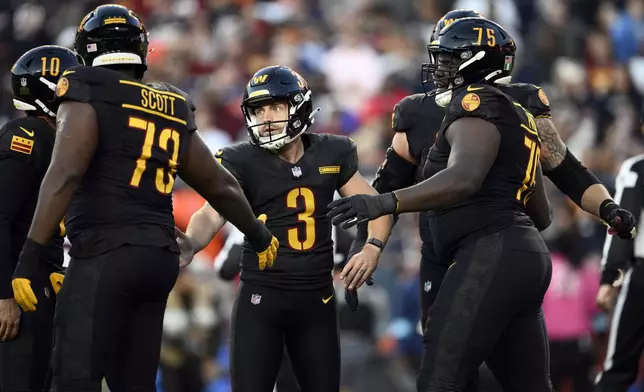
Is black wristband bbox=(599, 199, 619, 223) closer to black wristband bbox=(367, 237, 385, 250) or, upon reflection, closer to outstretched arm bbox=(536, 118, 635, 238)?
outstretched arm bbox=(536, 118, 635, 238)

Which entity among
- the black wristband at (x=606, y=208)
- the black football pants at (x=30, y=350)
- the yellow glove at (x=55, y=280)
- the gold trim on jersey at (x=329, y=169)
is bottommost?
the black football pants at (x=30, y=350)

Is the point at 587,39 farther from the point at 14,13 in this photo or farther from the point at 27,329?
the point at 27,329

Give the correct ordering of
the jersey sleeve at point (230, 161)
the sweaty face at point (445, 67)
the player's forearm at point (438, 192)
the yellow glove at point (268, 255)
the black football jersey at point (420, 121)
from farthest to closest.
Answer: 1. the black football jersey at point (420, 121)
2. the jersey sleeve at point (230, 161)
3. the sweaty face at point (445, 67)
4. the yellow glove at point (268, 255)
5. the player's forearm at point (438, 192)

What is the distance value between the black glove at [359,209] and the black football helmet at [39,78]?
5.68 feet

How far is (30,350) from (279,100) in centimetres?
184

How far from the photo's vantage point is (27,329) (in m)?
5.95

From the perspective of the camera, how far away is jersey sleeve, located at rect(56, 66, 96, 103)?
5.21 m

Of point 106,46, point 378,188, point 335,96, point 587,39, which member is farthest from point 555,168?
point 587,39

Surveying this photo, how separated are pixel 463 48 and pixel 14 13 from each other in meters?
9.35

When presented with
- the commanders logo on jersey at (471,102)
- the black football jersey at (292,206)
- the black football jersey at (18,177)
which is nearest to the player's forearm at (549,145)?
the commanders logo on jersey at (471,102)

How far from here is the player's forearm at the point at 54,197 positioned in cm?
512

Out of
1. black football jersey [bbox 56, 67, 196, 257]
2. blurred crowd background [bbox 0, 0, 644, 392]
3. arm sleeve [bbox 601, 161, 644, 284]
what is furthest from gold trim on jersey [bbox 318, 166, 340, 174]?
blurred crowd background [bbox 0, 0, 644, 392]

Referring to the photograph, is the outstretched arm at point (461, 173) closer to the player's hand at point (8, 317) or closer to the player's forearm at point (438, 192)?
the player's forearm at point (438, 192)

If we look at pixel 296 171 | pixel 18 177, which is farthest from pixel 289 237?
pixel 18 177
